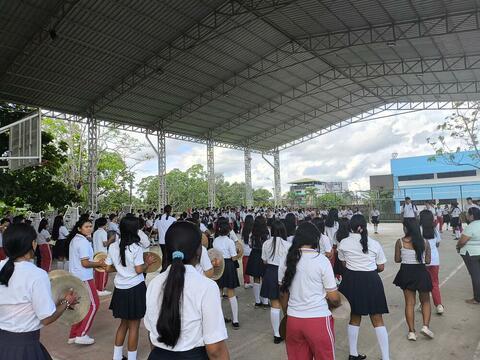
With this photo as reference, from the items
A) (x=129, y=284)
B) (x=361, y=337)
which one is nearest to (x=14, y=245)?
(x=129, y=284)

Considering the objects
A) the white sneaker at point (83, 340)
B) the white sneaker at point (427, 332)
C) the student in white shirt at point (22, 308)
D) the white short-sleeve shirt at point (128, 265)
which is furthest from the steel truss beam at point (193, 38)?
the student in white shirt at point (22, 308)

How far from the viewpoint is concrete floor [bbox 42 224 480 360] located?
3462 mm

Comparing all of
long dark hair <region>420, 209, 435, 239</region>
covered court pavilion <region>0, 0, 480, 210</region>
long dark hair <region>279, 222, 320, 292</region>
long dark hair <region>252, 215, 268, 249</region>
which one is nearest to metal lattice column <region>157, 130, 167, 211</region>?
covered court pavilion <region>0, 0, 480, 210</region>

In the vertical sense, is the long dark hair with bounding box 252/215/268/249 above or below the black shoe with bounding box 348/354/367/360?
above

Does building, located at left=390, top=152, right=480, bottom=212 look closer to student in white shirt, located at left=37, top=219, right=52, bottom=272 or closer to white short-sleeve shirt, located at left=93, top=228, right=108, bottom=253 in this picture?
student in white shirt, located at left=37, top=219, right=52, bottom=272

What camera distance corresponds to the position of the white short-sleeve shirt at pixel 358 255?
3164 millimetres

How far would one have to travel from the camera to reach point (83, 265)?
Answer: 12.0 ft

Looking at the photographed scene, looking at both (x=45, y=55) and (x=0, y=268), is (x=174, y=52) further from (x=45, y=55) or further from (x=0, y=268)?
(x=0, y=268)

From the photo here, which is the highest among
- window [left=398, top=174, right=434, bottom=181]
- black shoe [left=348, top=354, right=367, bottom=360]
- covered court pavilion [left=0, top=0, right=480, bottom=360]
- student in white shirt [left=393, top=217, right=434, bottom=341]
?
covered court pavilion [left=0, top=0, right=480, bottom=360]

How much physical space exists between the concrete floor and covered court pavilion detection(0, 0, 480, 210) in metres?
8.37

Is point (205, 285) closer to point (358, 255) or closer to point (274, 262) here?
point (358, 255)

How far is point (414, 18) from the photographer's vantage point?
37.6 feet

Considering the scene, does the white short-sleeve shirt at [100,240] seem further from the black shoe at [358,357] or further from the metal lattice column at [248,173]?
the metal lattice column at [248,173]

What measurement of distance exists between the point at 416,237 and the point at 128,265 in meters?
2.70
